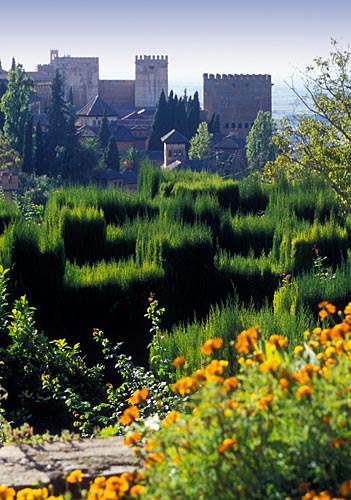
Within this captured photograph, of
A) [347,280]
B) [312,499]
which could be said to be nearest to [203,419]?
[312,499]

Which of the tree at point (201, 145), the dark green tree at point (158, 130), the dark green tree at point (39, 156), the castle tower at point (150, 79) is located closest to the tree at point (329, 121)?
the dark green tree at point (39, 156)

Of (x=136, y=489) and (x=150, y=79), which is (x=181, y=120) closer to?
(x=150, y=79)

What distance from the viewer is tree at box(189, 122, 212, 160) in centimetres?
6981

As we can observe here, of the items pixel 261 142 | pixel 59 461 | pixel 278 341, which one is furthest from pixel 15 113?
pixel 278 341

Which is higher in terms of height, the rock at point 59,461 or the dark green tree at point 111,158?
the rock at point 59,461

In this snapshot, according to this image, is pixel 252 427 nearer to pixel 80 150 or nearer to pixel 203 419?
pixel 203 419

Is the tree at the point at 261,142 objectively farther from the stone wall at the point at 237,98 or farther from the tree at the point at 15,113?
the stone wall at the point at 237,98

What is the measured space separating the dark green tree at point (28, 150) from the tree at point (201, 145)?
14599 mm

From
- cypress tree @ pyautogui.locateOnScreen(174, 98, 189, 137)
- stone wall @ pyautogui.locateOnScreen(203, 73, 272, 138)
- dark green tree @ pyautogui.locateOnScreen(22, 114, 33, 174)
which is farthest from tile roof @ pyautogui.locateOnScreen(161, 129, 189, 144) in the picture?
stone wall @ pyautogui.locateOnScreen(203, 73, 272, 138)

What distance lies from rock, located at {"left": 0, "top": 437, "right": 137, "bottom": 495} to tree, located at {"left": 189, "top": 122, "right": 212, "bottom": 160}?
6560 centimetres

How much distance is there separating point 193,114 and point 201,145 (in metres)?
7.80

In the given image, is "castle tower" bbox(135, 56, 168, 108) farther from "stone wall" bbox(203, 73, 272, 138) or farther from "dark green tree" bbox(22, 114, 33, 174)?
"dark green tree" bbox(22, 114, 33, 174)

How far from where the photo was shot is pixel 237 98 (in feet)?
326

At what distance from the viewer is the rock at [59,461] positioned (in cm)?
371
